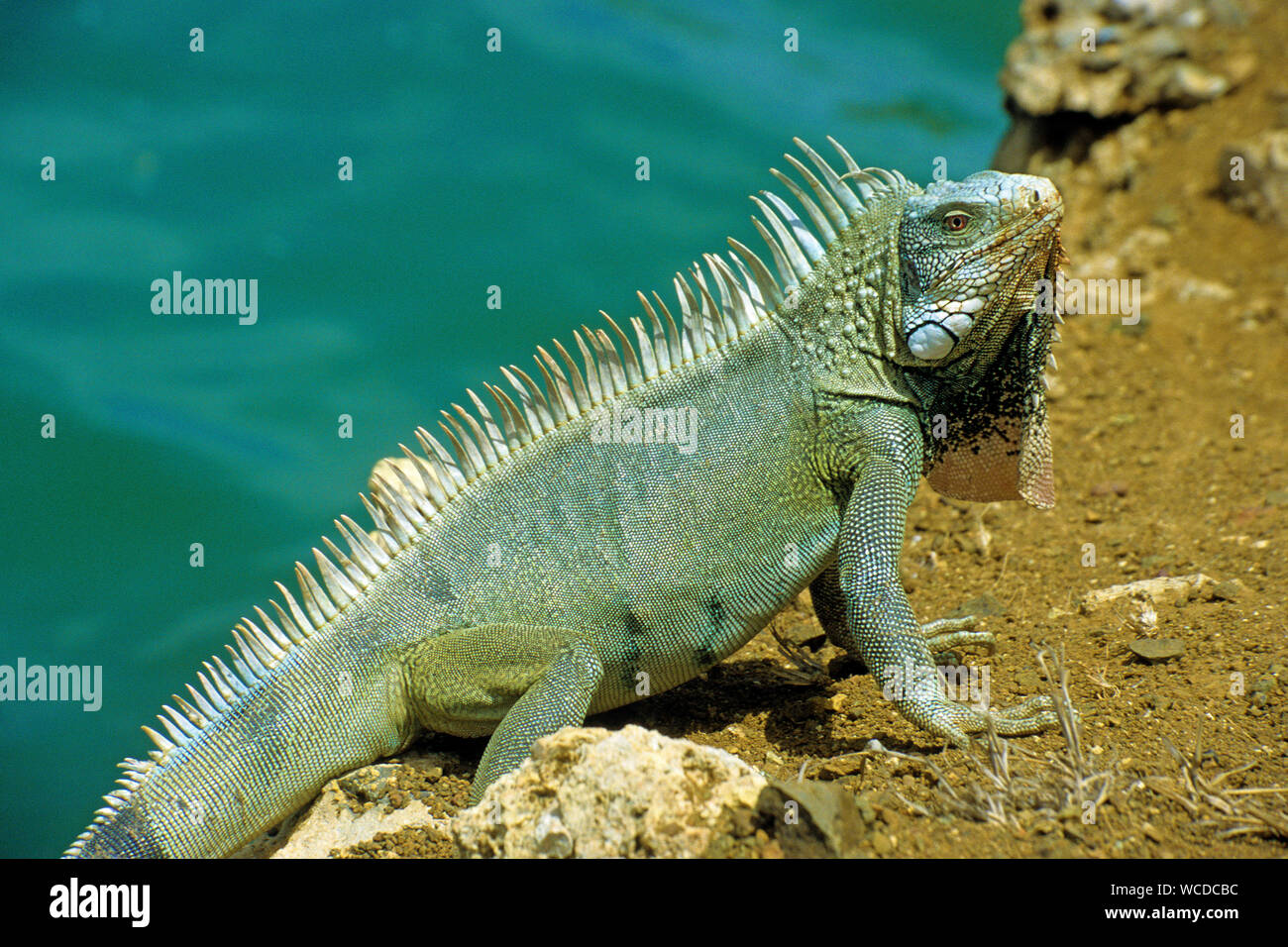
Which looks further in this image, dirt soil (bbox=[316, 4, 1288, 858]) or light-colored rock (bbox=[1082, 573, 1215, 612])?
light-colored rock (bbox=[1082, 573, 1215, 612])

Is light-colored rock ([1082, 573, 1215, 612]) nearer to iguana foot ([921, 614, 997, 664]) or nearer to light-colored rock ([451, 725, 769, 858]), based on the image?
iguana foot ([921, 614, 997, 664])

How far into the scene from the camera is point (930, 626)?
17.1ft

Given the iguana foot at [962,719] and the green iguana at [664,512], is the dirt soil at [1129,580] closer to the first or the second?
the iguana foot at [962,719]

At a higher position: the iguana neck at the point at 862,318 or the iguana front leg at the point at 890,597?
the iguana neck at the point at 862,318

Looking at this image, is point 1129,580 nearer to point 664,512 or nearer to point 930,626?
point 930,626

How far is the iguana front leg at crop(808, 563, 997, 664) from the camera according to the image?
16.6ft

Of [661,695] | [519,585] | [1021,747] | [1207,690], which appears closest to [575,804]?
[519,585]

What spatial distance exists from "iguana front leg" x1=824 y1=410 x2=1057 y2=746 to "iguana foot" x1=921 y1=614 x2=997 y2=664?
0.83m

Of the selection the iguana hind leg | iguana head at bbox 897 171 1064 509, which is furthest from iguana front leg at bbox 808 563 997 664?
the iguana hind leg

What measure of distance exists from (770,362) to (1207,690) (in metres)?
2.35

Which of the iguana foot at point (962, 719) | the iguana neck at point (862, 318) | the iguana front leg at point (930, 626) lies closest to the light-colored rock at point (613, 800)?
the iguana foot at point (962, 719)

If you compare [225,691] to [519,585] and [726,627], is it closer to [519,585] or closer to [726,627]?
[519,585]

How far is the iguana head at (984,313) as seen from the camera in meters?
4.19

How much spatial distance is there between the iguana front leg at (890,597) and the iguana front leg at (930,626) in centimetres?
79
